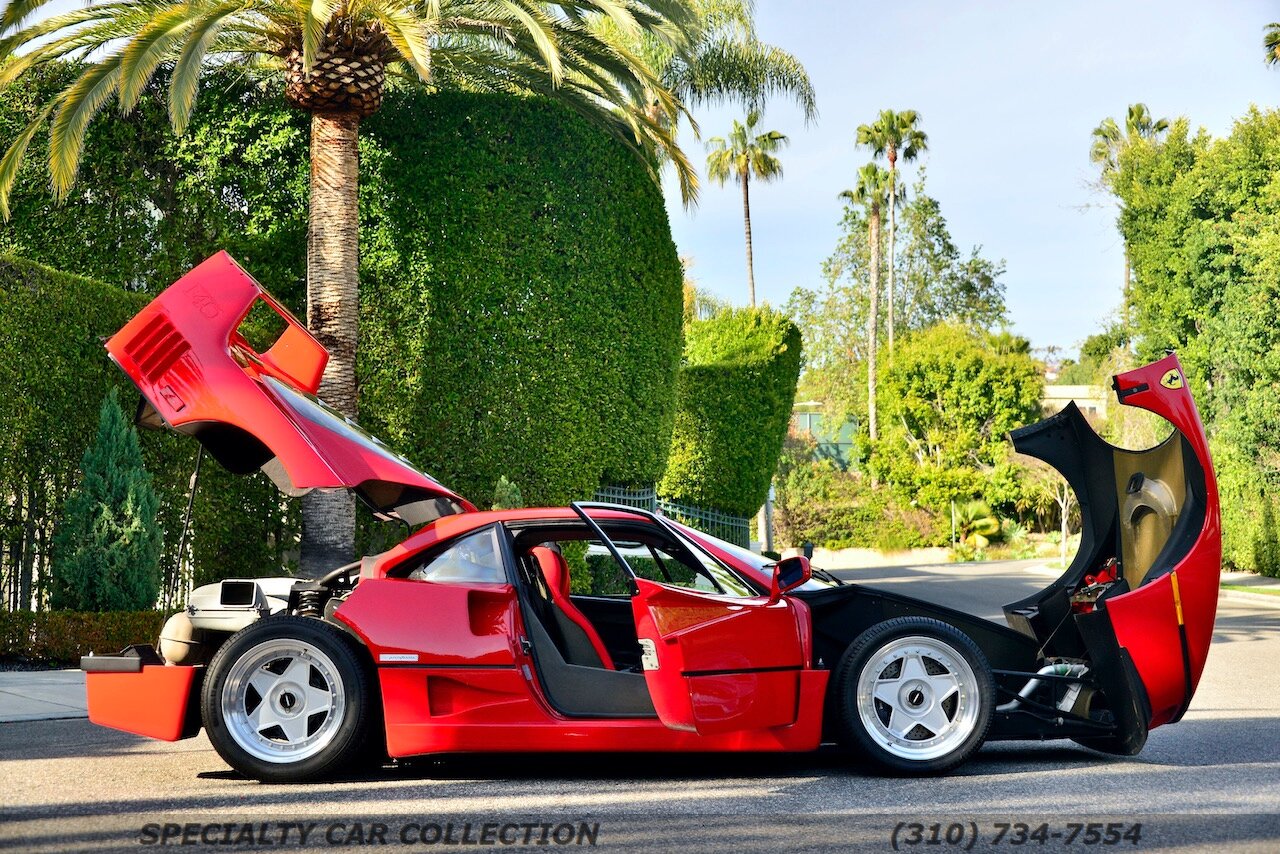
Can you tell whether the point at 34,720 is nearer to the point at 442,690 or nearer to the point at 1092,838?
the point at 442,690

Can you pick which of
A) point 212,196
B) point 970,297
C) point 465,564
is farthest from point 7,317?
point 970,297

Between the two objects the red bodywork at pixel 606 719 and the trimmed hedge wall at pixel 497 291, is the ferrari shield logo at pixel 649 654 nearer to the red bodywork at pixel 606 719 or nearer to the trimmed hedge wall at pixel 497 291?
the red bodywork at pixel 606 719

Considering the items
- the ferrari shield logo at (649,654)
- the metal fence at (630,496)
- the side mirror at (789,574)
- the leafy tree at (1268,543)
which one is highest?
the metal fence at (630,496)

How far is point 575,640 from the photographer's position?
20.2ft

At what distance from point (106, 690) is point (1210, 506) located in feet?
18.4

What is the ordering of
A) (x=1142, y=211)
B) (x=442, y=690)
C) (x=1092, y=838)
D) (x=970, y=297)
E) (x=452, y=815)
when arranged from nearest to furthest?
(x=1092, y=838) → (x=452, y=815) → (x=442, y=690) → (x=1142, y=211) → (x=970, y=297)

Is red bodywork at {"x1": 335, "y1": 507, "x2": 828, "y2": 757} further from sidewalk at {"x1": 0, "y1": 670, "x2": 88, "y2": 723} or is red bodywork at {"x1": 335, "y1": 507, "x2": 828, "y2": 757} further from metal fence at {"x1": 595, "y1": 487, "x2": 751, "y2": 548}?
metal fence at {"x1": 595, "y1": 487, "x2": 751, "y2": 548}

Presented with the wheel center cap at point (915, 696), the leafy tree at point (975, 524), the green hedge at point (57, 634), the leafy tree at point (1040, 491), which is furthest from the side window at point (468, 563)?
the leafy tree at point (975, 524)

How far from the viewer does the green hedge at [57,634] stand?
11.1 meters

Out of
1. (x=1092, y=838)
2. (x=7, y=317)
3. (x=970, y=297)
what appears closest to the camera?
(x=1092, y=838)

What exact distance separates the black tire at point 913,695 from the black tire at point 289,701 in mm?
2271

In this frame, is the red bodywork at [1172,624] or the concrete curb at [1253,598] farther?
the concrete curb at [1253,598]

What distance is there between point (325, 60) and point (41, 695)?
278 inches

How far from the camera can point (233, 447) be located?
22.1 feet
